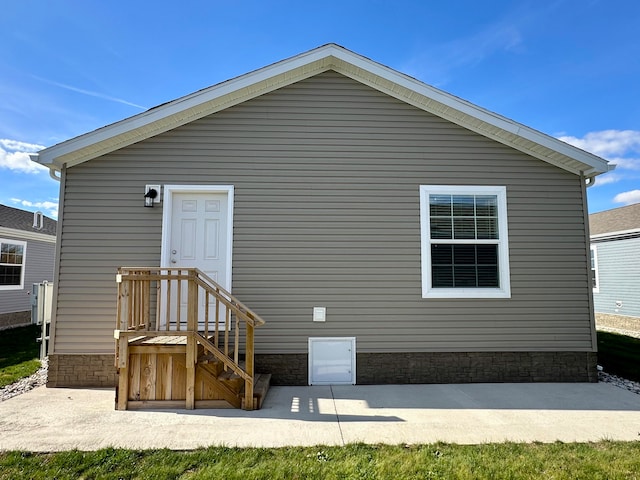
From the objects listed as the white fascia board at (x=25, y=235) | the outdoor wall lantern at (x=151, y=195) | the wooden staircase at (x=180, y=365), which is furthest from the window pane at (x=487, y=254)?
the white fascia board at (x=25, y=235)

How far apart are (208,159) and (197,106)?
2.58 feet

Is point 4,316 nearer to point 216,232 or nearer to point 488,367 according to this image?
point 216,232

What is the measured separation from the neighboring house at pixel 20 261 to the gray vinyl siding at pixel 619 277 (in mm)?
19835

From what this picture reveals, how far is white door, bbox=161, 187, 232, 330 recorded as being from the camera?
16.0 ft

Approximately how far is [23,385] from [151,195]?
3250 mm

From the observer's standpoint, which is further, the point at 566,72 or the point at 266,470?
the point at 566,72

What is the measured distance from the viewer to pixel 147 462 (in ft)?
8.61

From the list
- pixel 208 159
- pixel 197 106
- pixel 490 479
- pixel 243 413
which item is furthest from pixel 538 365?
pixel 197 106

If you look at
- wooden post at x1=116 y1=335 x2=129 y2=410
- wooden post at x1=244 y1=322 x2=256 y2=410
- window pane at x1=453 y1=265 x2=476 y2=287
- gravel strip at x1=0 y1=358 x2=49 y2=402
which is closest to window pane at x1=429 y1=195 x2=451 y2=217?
window pane at x1=453 y1=265 x2=476 y2=287

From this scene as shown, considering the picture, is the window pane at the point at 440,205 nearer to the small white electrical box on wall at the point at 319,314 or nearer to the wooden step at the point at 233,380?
the small white electrical box on wall at the point at 319,314

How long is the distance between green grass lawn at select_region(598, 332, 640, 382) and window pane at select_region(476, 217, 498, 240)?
312cm

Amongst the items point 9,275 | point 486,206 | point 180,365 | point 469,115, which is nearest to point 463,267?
point 486,206

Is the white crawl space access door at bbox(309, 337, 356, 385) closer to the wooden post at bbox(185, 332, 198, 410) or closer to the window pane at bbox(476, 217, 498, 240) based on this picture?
the wooden post at bbox(185, 332, 198, 410)

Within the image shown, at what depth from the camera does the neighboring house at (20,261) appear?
1051 cm
